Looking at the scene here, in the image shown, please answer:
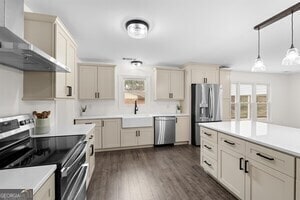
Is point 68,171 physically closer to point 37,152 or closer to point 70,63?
point 37,152

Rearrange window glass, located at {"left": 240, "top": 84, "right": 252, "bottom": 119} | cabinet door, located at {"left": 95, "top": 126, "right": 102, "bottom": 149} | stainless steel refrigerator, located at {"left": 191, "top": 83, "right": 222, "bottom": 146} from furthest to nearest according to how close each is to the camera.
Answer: window glass, located at {"left": 240, "top": 84, "right": 252, "bottom": 119} → stainless steel refrigerator, located at {"left": 191, "top": 83, "right": 222, "bottom": 146} → cabinet door, located at {"left": 95, "top": 126, "right": 102, "bottom": 149}

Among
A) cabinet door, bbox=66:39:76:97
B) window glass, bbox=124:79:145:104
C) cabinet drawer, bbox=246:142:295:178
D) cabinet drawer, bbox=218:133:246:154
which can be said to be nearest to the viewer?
cabinet drawer, bbox=246:142:295:178

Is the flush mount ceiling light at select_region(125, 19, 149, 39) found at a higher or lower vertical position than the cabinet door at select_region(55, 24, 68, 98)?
higher

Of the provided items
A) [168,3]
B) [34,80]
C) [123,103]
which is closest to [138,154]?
[123,103]

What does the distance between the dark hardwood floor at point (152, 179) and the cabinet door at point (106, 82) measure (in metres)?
1.56

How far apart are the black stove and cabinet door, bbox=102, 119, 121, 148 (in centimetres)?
206

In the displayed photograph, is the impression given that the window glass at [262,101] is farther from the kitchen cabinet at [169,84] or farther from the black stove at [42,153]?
the black stove at [42,153]

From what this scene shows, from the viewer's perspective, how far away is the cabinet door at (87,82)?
395cm

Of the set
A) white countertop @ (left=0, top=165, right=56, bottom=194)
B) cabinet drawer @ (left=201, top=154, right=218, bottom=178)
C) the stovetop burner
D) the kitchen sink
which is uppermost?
white countertop @ (left=0, top=165, right=56, bottom=194)

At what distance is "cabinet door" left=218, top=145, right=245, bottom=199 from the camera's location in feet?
5.89

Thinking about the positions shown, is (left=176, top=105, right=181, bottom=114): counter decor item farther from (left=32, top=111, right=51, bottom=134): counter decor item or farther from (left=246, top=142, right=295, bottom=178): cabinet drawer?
(left=32, top=111, right=51, bottom=134): counter decor item

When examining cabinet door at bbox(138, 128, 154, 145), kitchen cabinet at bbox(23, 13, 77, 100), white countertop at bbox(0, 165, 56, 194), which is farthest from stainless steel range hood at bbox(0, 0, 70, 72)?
cabinet door at bbox(138, 128, 154, 145)

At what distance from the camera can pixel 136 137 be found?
404 centimetres

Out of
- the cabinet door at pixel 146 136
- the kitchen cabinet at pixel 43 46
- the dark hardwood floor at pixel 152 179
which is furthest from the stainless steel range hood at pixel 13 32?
the cabinet door at pixel 146 136
